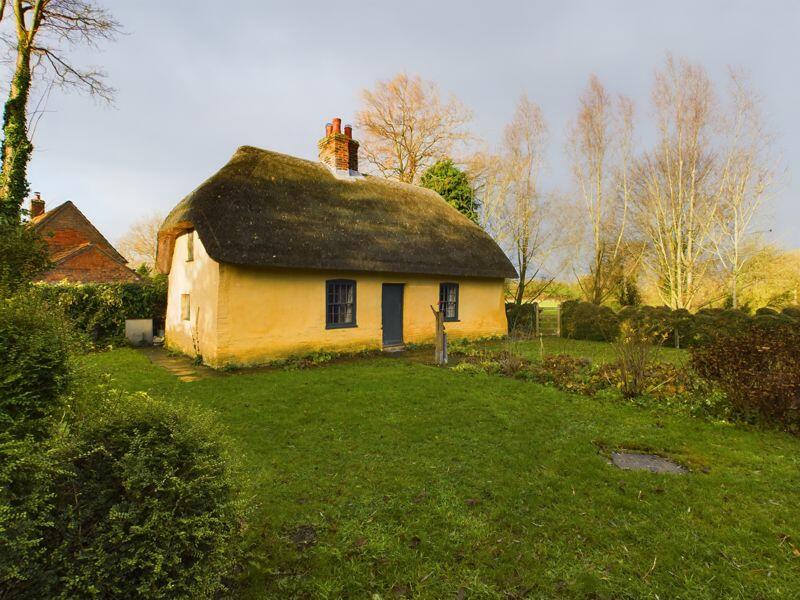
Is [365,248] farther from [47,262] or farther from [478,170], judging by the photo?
[478,170]

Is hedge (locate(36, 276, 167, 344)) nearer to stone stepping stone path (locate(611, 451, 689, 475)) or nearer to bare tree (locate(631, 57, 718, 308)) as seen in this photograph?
stone stepping stone path (locate(611, 451, 689, 475))

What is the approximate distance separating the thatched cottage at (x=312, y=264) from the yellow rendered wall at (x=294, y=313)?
3 cm

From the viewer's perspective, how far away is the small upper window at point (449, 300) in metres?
14.8

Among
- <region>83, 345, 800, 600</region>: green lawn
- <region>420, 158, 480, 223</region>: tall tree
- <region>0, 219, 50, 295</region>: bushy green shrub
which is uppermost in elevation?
<region>420, 158, 480, 223</region>: tall tree

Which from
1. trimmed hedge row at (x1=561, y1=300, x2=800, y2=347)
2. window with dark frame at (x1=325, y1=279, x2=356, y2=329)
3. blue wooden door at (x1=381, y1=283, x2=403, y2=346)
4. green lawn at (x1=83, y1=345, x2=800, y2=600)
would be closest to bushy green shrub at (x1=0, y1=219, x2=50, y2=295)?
green lawn at (x1=83, y1=345, x2=800, y2=600)

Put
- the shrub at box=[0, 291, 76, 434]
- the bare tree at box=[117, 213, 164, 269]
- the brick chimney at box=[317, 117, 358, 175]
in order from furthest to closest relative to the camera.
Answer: the bare tree at box=[117, 213, 164, 269] < the brick chimney at box=[317, 117, 358, 175] < the shrub at box=[0, 291, 76, 434]

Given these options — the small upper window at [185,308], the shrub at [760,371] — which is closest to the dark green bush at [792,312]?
the shrub at [760,371]

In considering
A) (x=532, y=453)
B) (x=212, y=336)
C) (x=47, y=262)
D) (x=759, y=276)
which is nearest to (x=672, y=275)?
(x=759, y=276)

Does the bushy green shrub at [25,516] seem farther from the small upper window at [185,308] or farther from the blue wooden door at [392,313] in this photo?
the blue wooden door at [392,313]

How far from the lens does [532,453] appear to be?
4898mm

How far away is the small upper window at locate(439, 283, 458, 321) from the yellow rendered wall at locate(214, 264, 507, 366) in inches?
21.1

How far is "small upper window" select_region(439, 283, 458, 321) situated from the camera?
14758 millimetres

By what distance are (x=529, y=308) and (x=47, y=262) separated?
1734 cm

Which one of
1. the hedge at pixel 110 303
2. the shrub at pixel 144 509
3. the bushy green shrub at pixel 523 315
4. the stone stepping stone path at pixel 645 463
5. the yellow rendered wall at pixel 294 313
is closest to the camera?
the shrub at pixel 144 509
